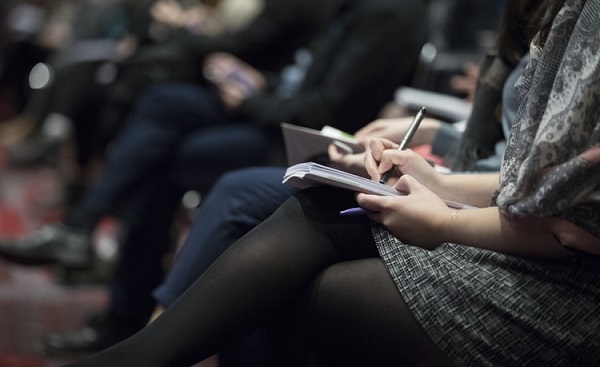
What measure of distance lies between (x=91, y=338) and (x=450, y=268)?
153 centimetres

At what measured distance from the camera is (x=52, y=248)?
113 inches

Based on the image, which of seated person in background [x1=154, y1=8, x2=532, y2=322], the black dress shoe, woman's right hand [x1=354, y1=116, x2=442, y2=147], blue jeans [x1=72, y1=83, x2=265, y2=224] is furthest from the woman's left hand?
the black dress shoe

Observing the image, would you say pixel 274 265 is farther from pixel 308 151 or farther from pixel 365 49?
pixel 365 49

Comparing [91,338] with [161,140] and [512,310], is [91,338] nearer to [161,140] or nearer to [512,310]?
[161,140]

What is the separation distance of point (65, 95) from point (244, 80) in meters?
1.83

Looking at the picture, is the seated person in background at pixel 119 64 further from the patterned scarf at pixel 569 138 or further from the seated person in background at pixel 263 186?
the patterned scarf at pixel 569 138

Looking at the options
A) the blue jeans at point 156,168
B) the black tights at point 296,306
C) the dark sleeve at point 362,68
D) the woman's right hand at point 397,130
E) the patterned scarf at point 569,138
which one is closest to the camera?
the patterned scarf at point 569,138

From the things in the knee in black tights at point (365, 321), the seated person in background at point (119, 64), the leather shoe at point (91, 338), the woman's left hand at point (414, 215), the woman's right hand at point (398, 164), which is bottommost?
the leather shoe at point (91, 338)

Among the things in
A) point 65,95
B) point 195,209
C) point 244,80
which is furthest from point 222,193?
point 65,95

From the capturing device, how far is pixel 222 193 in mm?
1672

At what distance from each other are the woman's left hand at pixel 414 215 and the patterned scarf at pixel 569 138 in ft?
0.32

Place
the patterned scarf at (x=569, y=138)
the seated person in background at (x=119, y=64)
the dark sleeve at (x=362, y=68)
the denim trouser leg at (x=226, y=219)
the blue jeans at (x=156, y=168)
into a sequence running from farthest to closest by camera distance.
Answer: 1. the seated person in background at (x=119, y=64)
2. the blue jeans at (x=156, y=168)
3. the dark sleeve at (x=362, y=68)
4. the denim trouser leg at (x=226, y=219)
5. the patterned scarf at (x=569, y=138)

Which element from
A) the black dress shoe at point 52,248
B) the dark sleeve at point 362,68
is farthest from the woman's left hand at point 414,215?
the black dress shoe at point 52,248

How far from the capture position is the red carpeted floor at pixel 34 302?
248 cm
